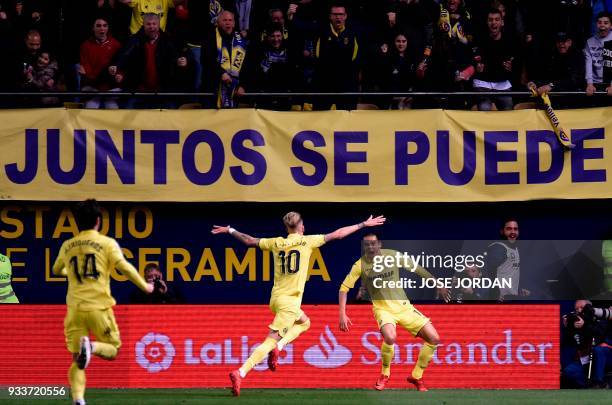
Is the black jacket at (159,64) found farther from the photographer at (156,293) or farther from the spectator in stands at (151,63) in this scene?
the photographer at (156,293)

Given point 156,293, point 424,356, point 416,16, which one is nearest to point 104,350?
point 424,356

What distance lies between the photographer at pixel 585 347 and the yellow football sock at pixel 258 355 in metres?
4.02

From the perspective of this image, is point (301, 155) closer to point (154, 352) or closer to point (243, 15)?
point (243, 15)

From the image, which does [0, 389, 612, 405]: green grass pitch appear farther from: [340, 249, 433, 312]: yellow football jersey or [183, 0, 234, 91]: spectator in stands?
[183, 0, 234, 91]: spectator in stands

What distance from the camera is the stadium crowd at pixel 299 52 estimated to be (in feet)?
56.0

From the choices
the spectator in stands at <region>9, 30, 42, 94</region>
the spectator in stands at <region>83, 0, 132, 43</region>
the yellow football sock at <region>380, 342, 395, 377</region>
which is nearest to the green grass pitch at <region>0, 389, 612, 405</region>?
the yellow football sock at <region>380, 342, 395, 377</region>

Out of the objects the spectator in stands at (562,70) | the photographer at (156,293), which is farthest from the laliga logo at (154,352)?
the spectator in stands at (562,70)

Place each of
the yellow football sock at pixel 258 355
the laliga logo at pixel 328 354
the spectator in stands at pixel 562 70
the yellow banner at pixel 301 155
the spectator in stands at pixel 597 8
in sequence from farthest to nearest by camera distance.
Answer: the spectator in stands at pixel 597 8, the spectator in stands at pixel 562 70, the yellow banner at pixel 301 155, the laliga logo at pixel 328 354, the yellow football sock at pixel 258 355

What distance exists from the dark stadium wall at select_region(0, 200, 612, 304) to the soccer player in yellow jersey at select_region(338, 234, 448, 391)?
2.09 meters

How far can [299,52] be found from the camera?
17.3 m

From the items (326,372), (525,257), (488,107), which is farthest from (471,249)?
(326,372)

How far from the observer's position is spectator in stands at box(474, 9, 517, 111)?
56.5 ft

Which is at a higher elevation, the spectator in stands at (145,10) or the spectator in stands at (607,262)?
the spectator in stands at (145,10)

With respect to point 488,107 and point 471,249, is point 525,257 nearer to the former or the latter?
point 471,249
